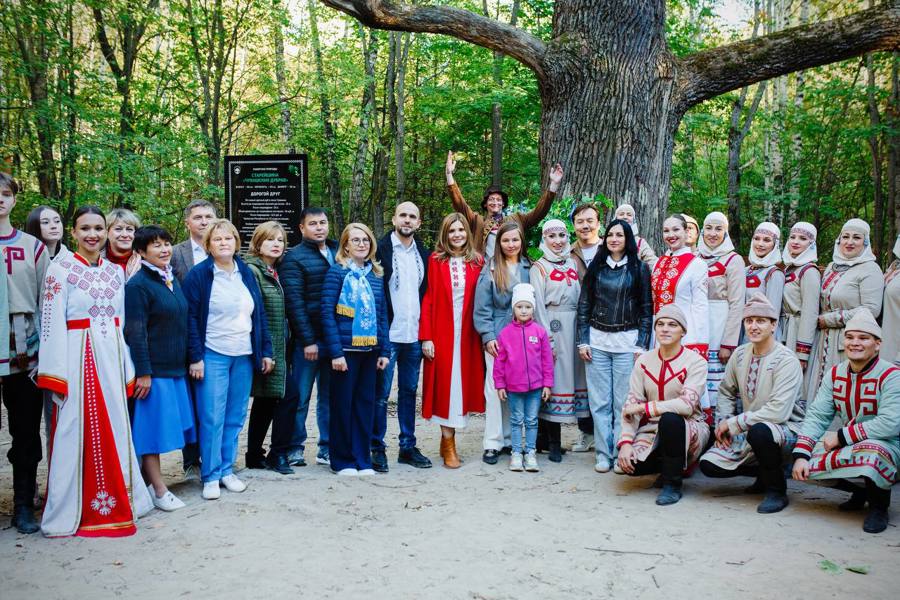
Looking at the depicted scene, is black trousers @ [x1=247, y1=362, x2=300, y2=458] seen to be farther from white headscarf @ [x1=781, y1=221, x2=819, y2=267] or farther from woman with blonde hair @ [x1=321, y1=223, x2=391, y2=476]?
white headscarf @ [x1=781, y1=221, x2=819, y2=267]

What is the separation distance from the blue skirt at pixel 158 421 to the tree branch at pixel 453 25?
4.47 metres

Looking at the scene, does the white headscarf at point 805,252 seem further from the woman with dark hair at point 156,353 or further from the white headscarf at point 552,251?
the woman with dark hair at point 156,353

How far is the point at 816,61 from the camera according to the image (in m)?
6.93

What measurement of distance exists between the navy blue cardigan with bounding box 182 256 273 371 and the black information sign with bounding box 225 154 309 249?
2.84 meters

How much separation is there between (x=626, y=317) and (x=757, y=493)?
1.63m

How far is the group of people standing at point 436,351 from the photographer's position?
4.15m

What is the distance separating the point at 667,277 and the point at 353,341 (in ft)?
8.76

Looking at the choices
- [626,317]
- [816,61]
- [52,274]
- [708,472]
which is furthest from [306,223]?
[816,61]

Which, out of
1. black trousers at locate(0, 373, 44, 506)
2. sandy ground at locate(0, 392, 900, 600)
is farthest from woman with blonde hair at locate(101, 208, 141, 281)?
sandy ground at locate(0, 392, 900, 600)

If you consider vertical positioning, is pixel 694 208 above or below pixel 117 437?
above

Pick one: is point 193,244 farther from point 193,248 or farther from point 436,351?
point 436,351

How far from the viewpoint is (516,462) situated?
18.1ft

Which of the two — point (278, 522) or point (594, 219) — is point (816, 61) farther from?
point (278, 522)

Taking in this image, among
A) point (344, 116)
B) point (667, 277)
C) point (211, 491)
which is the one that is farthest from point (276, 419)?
point (344, 116)
